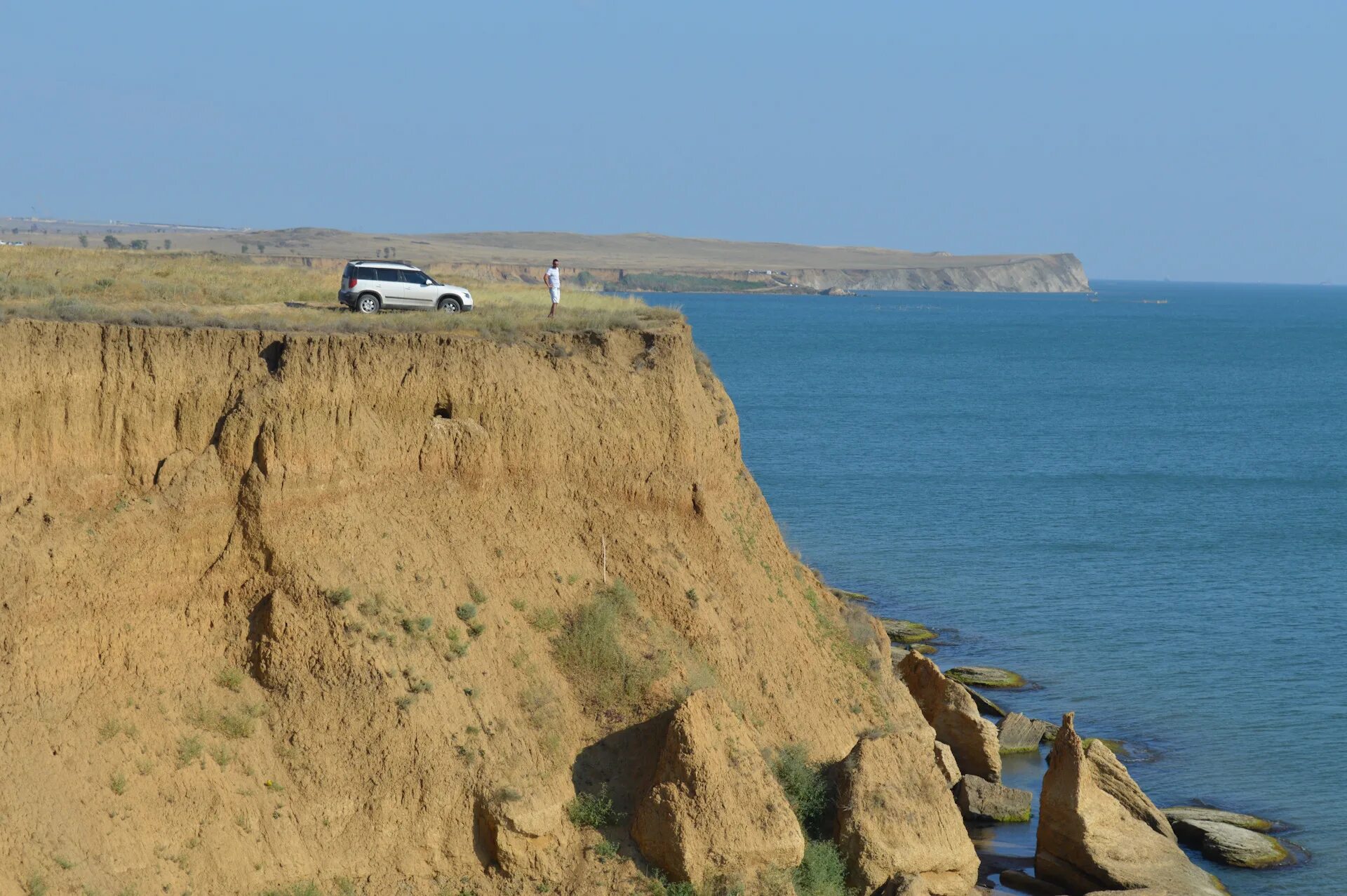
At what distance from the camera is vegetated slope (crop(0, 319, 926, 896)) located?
19125 mm

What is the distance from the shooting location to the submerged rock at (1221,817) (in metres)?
28.5

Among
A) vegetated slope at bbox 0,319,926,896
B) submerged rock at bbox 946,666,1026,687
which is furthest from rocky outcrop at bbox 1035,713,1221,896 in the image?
submerged rock at bbox 946,666,1026,687

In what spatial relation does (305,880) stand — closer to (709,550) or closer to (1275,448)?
A: (709,550)

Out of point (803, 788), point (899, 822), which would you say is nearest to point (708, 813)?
point (803, 788)

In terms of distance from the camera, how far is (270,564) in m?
21.0

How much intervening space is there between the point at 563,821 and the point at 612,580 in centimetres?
422

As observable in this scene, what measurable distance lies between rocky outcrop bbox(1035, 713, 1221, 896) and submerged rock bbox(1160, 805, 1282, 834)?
1.88 metres

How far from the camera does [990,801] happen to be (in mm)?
28781

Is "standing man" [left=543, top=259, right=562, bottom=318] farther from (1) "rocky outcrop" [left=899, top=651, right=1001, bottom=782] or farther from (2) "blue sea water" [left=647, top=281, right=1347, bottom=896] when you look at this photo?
(2) "blue sea water" [left=647, top=281, right=1347, bottom=896]

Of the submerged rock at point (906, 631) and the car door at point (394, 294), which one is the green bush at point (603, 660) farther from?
the submerged rock at point (906, 631)

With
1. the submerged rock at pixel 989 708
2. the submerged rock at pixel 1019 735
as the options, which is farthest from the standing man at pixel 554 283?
the submerged rock at pixel 1019 735

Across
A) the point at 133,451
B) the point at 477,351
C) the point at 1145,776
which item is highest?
the point at 477,351

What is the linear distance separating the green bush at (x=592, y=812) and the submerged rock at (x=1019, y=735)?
14119 millimetres

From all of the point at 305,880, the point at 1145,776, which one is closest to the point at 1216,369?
the point at 1145,776
